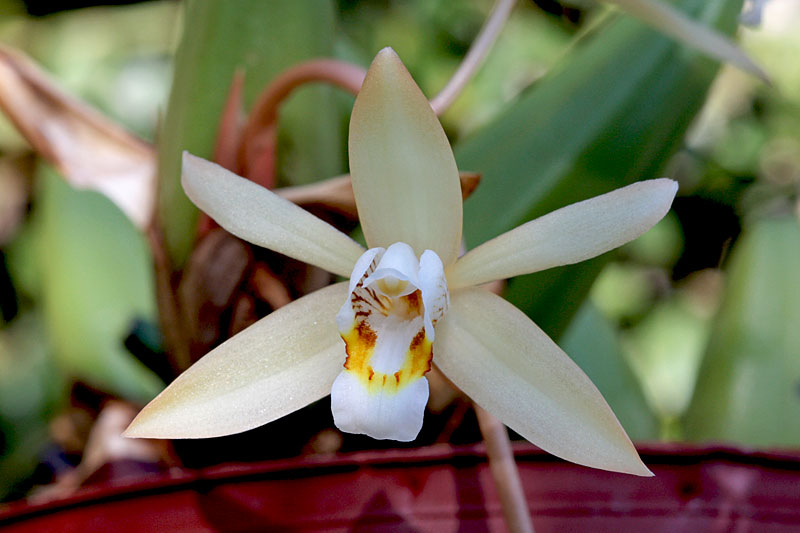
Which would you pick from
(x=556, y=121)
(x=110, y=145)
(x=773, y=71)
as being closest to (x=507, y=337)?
(x=556, y=121)

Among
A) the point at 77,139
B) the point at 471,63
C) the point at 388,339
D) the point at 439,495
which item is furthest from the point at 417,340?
the point at 77,139

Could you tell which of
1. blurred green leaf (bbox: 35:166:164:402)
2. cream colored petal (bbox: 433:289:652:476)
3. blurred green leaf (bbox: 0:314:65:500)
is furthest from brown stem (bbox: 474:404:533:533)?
blurred green leaf (bbox: 0:314:65:500)

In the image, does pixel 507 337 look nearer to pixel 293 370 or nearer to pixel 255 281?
pixel 293 370

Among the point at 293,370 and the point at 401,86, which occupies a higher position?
the point at 401,86

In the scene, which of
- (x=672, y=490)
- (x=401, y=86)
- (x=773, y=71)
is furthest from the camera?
(x=773, y=71)

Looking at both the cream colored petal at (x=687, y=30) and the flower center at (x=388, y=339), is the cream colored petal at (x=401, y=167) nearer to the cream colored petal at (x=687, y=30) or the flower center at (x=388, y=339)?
the flower center at (x=388, y=339)

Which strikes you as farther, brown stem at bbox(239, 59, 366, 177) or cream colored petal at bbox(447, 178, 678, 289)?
brown stem at bbox(239, 59, 366, 177)

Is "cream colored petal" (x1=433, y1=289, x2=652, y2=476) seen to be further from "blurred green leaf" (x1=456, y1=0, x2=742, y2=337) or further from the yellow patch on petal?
"blurred green leaf" (x1=456, y1=0, x2=742, y2=337)
